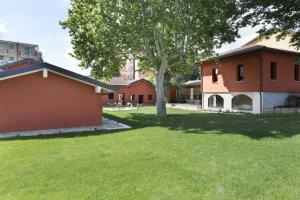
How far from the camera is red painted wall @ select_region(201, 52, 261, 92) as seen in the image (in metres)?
20.9

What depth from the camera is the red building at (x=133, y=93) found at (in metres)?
41.2

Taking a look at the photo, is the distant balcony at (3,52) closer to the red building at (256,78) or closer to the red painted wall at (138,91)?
the red painted wall at (138,91)

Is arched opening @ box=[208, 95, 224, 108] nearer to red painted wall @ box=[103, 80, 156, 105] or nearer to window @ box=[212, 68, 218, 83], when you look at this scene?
window @ box=[212, 68, 218, 83]

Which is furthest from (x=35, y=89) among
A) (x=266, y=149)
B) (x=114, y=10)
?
(x=266, y=149)

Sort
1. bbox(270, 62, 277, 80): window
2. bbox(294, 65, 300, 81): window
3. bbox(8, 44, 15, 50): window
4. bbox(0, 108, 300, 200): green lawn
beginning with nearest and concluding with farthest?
bbox(0, 108, 300, 200): green lawn
bbox(270, 62, 277, 80): window
bbox(294, 65, 300, 81): window
bbox(8, 44, 15, 50): window

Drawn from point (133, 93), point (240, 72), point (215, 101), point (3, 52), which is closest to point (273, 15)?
point (240, 72)

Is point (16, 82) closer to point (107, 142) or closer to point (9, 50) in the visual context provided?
point (107, 142)

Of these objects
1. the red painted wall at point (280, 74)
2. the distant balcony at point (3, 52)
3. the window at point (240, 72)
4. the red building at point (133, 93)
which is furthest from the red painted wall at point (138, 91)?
the distant balcony at point (3, 52)

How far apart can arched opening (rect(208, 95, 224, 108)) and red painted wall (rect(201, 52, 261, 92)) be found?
0.84 meters

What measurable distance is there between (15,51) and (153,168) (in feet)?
225

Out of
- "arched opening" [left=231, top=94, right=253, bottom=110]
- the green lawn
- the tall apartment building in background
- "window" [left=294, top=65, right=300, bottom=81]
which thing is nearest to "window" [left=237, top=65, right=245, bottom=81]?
"arched opening" [left=231, top=94, right=253, bottom=110]

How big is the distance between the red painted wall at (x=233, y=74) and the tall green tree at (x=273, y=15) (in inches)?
99.8

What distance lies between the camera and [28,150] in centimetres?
853

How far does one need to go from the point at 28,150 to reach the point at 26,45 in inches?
2609
